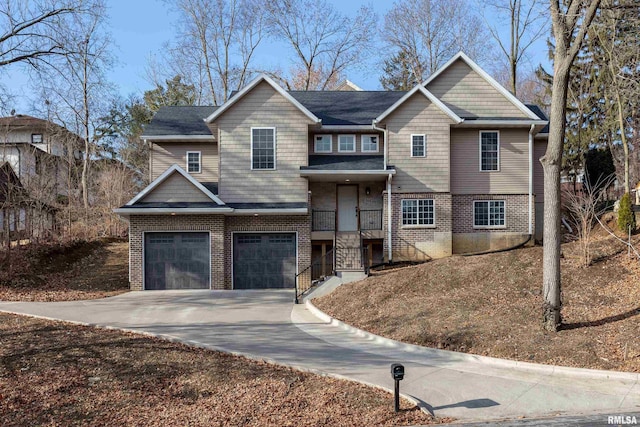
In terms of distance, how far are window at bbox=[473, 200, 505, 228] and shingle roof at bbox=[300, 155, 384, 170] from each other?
4432mm

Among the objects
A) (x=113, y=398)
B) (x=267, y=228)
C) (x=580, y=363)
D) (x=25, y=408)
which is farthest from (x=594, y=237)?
(x=25, y=408)

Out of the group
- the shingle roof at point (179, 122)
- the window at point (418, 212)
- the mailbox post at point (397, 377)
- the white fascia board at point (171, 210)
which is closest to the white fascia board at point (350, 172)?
the window at point (418, 212)

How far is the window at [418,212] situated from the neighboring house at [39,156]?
Result: 55.5 ft

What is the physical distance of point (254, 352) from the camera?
33.0 ft

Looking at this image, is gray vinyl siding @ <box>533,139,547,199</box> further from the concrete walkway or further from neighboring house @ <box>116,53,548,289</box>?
the concrete walkway

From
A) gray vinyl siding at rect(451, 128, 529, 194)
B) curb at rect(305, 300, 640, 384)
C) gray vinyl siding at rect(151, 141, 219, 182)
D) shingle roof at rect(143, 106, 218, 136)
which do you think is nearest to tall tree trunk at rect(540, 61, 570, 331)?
curb at rect(305, 300, 640, 384)

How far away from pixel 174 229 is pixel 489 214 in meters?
12.6

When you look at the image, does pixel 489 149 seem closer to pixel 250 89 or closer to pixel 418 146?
pixel 418 146

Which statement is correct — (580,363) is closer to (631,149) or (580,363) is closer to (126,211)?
(126,211)

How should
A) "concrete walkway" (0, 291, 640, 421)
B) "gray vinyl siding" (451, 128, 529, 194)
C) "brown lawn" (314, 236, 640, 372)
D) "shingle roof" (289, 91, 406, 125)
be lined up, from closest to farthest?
"concrete walkway" (0, 291, 640, 421) → "brown lawn" (314, 236, 640, 372) → "gray vinyl siding" (451, 128, 529, 194) → "shingle roof" (289, 91, 406, 125)

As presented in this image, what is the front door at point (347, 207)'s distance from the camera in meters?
21.4

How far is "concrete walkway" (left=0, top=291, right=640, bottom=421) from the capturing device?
290 inches

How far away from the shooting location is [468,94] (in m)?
20.9

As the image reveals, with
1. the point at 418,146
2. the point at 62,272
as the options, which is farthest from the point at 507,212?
the point at 62,272
